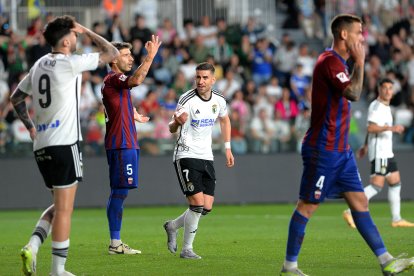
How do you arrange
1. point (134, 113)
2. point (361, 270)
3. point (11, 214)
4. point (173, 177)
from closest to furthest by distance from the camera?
point (361, 270), point (134, 113), point (11, 214), point (173, 177)

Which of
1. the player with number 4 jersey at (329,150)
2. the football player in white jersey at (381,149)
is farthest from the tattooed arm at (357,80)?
the football player in white jersey at (381,149)

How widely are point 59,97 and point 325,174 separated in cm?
262

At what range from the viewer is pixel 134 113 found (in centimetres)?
1259

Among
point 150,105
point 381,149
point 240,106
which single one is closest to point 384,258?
point 381,149

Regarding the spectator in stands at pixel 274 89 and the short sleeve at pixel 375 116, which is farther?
the spectator in stands at pixel 274 89

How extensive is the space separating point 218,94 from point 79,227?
5.63m

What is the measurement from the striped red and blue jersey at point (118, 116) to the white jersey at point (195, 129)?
806mm

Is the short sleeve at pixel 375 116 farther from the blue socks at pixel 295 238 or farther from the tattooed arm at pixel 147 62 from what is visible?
the blue socks at pixel 295 238

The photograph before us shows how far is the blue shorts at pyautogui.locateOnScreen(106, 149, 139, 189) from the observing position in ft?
40.2

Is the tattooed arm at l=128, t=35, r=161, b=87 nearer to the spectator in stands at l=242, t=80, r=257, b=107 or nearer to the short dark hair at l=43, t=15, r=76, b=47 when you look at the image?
the short dark hair at l=43, t=15, r=76, b=47

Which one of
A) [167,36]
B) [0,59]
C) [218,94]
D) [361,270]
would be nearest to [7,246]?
[218,94]

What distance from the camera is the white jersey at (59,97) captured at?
904 cm

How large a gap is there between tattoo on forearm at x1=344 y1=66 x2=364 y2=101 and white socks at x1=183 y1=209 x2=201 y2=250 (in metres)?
3.35

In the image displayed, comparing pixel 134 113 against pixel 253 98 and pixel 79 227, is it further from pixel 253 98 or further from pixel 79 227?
pixel 253 98
